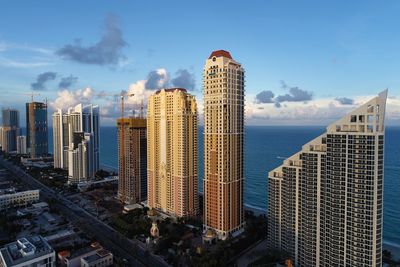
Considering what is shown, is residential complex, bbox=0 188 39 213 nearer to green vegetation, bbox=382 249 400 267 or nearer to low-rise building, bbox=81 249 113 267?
low-rise building, bbox=81 249 113 267

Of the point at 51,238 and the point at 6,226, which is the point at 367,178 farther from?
the point at 6,226

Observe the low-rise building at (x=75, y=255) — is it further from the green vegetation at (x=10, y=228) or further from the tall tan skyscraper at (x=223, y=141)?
the tall tan skyscraper at (x=223, y=141)

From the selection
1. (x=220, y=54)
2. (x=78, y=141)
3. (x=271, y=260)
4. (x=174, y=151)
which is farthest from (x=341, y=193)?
(x=78, y=141)

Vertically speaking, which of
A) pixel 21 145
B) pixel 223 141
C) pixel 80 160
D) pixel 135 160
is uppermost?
pixel 223 141

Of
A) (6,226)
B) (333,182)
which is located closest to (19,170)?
(6,226)

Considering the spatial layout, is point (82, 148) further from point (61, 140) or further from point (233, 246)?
point (233, 246)

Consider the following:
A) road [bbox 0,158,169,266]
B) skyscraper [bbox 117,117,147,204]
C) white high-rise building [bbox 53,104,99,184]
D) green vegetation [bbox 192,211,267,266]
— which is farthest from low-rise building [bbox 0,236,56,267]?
white high-rise building [bbox 53,104,99,184]
